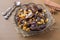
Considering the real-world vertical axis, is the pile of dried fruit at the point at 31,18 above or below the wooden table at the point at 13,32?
above

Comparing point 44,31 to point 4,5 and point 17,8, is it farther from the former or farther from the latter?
point 4,5

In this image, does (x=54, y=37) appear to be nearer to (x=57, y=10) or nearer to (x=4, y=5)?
(x=57, y=10)

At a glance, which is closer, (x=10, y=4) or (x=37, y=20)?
(x=37, y=20)

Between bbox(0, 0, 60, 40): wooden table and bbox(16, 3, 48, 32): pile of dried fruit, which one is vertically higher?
bbox(16, 3, 48, 32): pile of dried fruit

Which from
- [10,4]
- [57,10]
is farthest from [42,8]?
[10,4]

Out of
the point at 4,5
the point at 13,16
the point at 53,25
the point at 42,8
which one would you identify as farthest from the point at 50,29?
the point at 4,5

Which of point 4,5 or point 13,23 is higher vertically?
point 4,5
